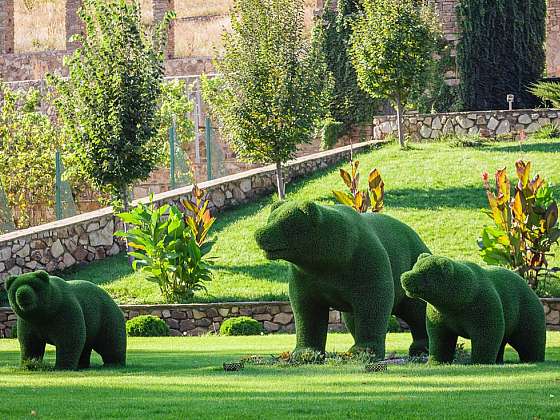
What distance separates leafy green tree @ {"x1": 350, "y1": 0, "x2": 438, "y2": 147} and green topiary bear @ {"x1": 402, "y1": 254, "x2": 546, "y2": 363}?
55.5 ft

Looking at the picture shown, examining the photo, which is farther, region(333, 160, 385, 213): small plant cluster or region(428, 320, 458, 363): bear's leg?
region(333, 160, 385, 213): small plant cluster

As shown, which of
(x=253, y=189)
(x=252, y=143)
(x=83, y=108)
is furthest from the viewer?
(x=253, y=189)

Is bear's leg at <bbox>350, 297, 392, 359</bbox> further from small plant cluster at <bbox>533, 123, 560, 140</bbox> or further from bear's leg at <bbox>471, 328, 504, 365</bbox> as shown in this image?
small plant cluster at <bbox>533, 123, 560, 140</bbox>

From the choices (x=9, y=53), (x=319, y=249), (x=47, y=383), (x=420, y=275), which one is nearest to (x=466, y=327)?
(x=420, y=275)

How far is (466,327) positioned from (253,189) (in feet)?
52.6

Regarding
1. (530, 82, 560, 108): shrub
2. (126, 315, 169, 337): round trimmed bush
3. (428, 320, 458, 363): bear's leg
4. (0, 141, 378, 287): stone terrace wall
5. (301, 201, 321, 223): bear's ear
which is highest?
(530, 82, 560, 108): shrub

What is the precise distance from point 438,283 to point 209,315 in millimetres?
8434

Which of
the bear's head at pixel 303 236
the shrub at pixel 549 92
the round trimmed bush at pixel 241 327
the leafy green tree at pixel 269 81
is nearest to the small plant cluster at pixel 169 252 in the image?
the round trimmed bush at pixel 241 327

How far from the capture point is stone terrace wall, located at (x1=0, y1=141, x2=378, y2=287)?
21.2 meters

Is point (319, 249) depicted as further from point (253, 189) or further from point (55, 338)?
point (253, 189)

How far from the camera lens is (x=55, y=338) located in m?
11.8

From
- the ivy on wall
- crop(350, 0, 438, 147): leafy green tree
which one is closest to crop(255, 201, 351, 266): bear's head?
crop(350, 0, 438, 147): leafy green tree

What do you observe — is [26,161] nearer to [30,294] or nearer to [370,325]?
[30,294]

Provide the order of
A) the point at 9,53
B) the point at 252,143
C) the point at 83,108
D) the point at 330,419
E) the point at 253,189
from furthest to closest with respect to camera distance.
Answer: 1. the point at 9,53
2. the point at 253,189
3. the point at 252,143
4. the point at 83,108
5. the point at 330,419
